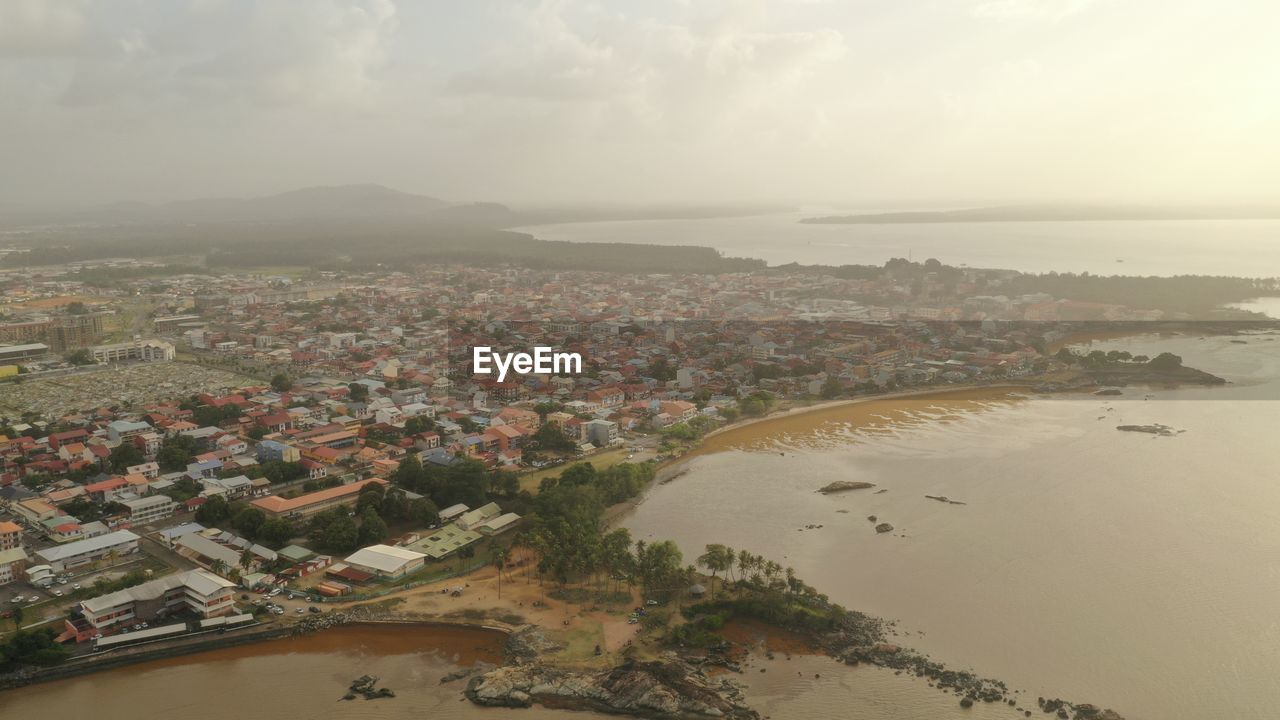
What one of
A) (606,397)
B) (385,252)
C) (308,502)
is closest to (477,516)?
(308,502)

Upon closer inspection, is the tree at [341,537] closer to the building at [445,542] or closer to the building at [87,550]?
the building at [445,542]

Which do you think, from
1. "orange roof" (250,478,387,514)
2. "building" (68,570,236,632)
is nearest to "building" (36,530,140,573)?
"building" (68,570,236,632)

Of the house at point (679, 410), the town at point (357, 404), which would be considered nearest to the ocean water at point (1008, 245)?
the town at point (357, 404)

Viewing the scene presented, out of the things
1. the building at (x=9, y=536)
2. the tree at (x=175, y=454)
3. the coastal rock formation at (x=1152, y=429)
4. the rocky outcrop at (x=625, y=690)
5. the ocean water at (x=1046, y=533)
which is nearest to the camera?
the rocky outcrop at (x=625, y=690)

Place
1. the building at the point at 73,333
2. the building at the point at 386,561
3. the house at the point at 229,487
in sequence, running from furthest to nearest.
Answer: the building at the point at 73,333 < the house at the point at 229,487 < the building at the point at 386,561

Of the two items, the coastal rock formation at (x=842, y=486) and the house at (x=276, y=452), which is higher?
the house at (x=276, y=452)

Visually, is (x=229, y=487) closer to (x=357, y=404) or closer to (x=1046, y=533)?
(x=357, y=404)
